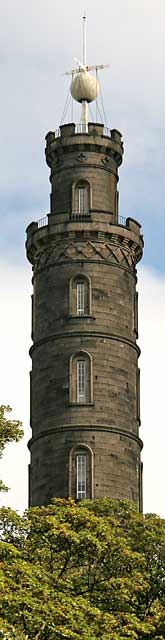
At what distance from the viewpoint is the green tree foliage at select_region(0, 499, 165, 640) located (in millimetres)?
43781

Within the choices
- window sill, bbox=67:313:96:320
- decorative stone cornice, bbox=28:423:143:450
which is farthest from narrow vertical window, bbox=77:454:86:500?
window sill, bbox=67:313:96:320

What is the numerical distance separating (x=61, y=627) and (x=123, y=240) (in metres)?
35.8

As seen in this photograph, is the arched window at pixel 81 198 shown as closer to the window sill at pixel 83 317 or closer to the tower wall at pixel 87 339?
the tower wall at pixel 87 339

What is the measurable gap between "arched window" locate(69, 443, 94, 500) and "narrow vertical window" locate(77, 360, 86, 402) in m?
2.43

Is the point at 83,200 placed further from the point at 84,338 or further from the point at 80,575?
the point at 80,575

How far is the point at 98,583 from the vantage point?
50562 mm

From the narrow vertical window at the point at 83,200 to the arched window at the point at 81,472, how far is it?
12.6 meters

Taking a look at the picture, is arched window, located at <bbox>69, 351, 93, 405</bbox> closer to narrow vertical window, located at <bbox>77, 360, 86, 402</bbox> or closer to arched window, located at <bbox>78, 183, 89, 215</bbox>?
narrow vertical window, located at <bbox>77, 360, 86, 402</bbox>

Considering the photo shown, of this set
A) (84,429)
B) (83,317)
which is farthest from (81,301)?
(84,429)

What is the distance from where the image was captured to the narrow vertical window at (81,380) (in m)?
73.1

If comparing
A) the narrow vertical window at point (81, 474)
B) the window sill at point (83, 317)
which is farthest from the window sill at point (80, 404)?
the window sill at point (83, 317)

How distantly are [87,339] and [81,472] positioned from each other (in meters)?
6.29

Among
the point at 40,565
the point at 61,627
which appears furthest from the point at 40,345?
the point at 61,627

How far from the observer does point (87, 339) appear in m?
73.9
